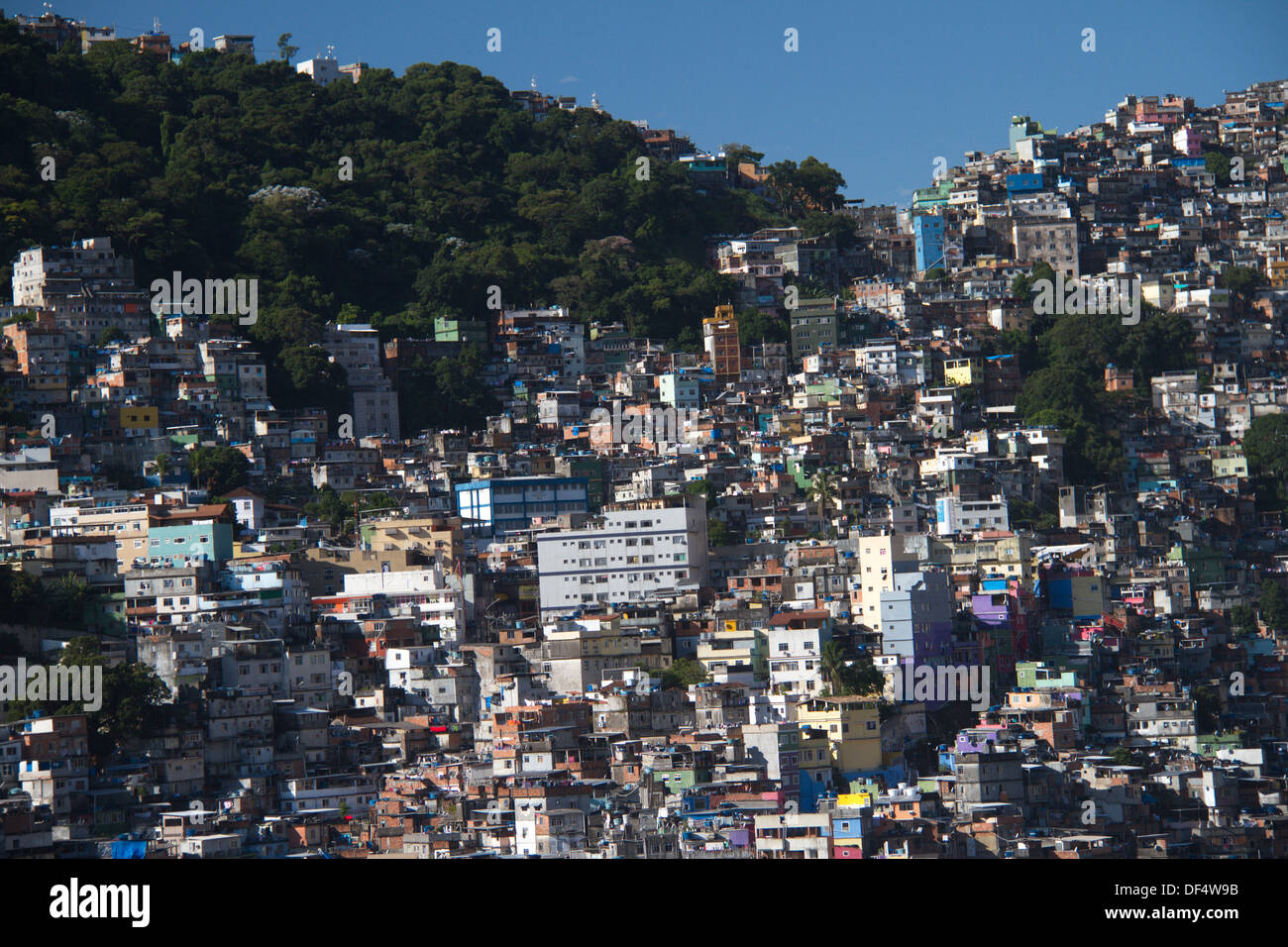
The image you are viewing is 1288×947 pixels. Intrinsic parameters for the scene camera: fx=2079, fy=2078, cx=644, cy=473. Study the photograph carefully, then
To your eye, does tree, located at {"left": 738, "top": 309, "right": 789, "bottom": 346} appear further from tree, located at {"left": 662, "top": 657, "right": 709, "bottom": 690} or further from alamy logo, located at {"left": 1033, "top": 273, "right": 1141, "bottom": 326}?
tree, located at {"left": 662, "top": 657, "right": 709, "bottom": 690}

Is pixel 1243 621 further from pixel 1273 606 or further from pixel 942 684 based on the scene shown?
pixel 942 684

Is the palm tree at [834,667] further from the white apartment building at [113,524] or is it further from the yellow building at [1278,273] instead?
the yellow building at [1278,273]

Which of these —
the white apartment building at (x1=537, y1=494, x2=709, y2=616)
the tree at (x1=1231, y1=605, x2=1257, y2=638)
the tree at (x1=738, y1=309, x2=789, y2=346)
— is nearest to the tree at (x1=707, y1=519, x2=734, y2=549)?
the white apartment building at (x1=537, y1=494, x2=709, y2=616)

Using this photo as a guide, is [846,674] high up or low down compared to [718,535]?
down
